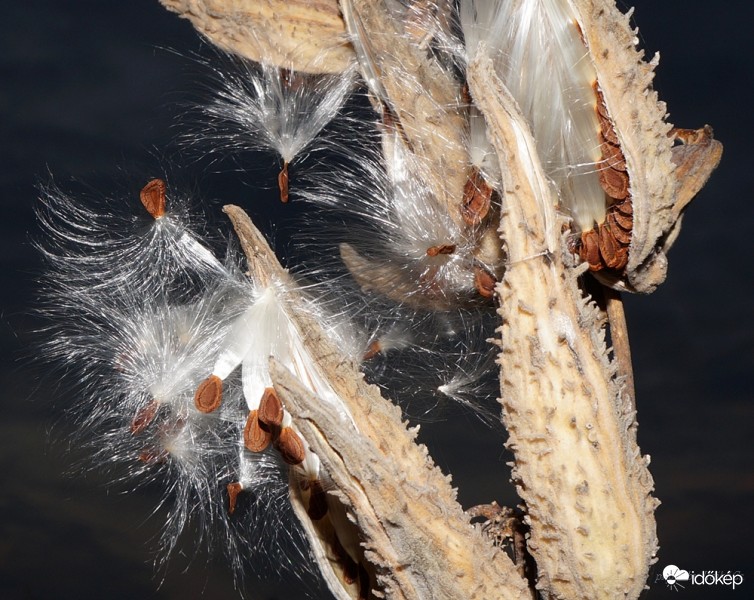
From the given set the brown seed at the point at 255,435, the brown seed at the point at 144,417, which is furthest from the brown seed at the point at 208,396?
the brown seed at the point at 144,417

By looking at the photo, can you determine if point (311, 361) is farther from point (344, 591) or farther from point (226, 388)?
point (344, 591)

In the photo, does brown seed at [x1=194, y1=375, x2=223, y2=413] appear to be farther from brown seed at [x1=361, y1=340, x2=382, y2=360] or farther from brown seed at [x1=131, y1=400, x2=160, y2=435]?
brown seed at [x1=361, y1=340, x2=382, y2=360]

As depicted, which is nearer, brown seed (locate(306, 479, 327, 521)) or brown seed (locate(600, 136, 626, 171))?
brown seed (locate(600, 136, 626, 171))

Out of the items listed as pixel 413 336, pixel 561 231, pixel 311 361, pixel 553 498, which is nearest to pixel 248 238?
pixel 311 361

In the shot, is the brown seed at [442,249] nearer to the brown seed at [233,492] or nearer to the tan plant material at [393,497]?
the tan plant material at [393,497]

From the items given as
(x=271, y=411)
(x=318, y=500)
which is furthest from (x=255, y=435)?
(x=318, y=500)

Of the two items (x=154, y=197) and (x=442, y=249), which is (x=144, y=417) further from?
(x=442, y=249)

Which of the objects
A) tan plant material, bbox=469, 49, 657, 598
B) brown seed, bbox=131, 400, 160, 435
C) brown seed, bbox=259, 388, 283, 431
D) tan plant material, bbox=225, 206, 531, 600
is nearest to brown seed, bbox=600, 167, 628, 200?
tan plant material, bbox=469, 49, 657, 598
